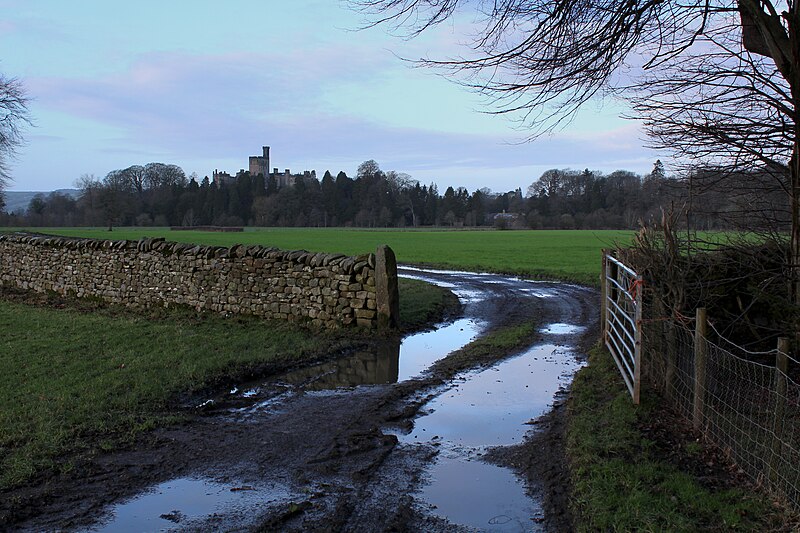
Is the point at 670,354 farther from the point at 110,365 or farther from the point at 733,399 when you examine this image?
the point at 110,365

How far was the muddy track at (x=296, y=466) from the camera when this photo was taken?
4.56 meters

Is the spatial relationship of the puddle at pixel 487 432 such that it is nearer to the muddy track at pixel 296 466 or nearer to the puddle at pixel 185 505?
the muddy track at pixel 296 466

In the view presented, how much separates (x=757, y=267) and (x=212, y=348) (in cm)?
823

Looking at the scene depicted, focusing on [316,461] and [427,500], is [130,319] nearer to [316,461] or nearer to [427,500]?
[316,461]

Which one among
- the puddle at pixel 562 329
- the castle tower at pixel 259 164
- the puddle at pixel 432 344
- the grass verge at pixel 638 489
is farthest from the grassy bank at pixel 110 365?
the castle tower at pixel 259 164

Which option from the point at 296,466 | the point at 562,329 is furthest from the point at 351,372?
the point at 562,329

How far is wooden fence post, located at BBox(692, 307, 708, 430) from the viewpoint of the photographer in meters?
5.97

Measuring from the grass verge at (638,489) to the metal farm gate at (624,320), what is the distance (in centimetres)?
63

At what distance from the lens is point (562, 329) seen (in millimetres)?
13008

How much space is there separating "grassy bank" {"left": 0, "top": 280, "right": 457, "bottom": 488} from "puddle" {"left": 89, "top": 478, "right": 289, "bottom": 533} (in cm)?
109

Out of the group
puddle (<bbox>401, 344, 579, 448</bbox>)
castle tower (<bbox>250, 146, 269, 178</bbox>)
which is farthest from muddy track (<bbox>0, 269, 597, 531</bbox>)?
castle tower (<bbox>250, 146, 269, 178</bbox>)

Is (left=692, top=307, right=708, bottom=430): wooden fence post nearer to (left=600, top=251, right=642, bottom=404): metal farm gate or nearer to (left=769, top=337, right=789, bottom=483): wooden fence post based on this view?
(left=600, top=251, right=642, bottom=404): metal farm gate

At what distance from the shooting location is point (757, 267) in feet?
26.2

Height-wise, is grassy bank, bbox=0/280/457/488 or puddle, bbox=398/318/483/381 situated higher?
grassy bank, bbox=0/280/457/488
